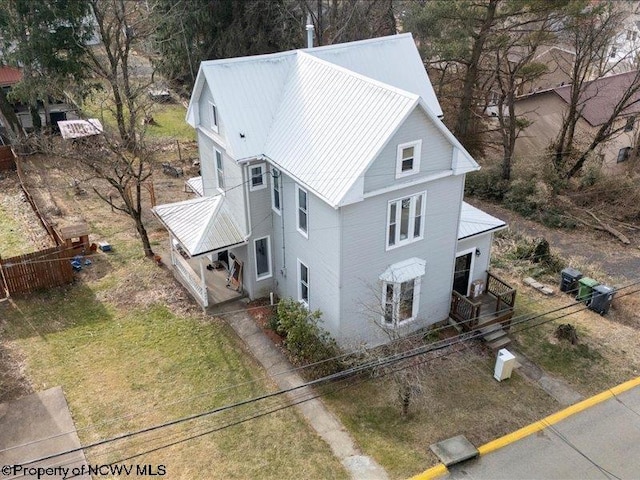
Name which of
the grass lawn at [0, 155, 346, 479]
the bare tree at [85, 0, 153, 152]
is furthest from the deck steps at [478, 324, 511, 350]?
the bare tree at [85, 0, 153, 152]

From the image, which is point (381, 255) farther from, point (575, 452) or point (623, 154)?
point (623, 154)

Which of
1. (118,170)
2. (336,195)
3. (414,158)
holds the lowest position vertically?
(118,170)

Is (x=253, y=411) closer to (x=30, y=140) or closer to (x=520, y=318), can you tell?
(x=520, y=318)

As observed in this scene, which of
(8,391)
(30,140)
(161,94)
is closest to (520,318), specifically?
(8,391)

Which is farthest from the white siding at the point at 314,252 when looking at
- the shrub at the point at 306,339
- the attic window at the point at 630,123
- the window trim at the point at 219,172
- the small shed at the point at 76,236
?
the attic window at the point at 630,123

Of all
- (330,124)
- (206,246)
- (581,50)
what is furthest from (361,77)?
(581,50)

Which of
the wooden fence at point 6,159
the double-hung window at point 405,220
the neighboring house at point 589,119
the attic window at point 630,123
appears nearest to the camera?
the double-hung window at point 405,220

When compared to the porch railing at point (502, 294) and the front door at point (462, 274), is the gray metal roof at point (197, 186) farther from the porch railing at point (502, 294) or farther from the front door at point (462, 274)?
the porch railing at point (502, 294)
